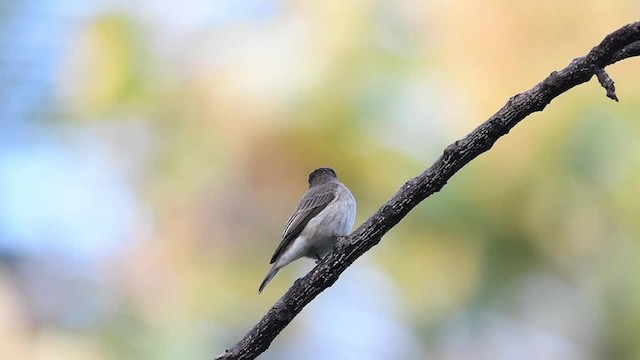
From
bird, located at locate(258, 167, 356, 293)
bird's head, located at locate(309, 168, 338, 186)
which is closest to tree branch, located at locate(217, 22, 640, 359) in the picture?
bird, located at locate(258, 167, 356, 293)

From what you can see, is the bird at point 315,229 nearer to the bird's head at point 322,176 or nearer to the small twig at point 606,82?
the bird's head at point 322,176

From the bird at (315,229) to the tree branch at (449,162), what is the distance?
0.92m

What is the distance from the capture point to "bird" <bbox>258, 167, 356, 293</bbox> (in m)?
3.97

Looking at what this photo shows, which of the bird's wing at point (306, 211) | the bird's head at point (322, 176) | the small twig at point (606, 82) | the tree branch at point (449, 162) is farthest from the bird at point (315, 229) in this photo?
the small twig at point (606, 82)

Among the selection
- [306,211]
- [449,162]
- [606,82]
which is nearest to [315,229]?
[306,211]

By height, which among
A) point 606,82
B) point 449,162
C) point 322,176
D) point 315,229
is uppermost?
point 322,176

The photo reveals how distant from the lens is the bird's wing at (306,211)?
404 cm

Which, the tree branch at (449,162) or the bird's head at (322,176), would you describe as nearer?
the tree branch at (449,162)

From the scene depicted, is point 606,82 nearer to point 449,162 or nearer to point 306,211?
point 449,162

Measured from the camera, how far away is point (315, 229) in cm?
398

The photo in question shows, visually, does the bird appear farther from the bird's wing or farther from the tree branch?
the tree branch

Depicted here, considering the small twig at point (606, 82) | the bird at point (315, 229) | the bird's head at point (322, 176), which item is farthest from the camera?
the bird's head at point (322, 176)

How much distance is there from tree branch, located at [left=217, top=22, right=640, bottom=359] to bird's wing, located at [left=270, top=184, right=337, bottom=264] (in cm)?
108

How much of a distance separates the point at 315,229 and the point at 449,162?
3.97 feet
